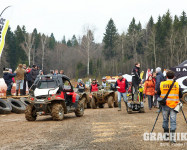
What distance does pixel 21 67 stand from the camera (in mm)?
19359

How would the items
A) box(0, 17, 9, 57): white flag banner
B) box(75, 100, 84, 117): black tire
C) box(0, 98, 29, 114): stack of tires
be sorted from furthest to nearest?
1. box(0, 98, 29, 114): stack of tires
2. box(0, 17, 9, 57): white flag banner
3. box(75, 100, 84, 117): black tire

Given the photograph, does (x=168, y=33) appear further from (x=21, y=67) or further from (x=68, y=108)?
(x=68, y=108)

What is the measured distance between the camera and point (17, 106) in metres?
18.2

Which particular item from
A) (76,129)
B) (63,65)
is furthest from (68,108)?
(63,65)

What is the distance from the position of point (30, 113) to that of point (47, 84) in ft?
4.80

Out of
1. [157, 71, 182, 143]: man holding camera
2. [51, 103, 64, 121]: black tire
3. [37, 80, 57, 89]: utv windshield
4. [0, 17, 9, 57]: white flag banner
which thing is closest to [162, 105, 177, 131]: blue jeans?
[157, 71, 182, 143]: man holding camera

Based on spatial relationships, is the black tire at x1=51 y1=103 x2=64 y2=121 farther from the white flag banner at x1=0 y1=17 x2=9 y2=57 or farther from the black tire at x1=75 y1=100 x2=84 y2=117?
the white flag banner at x1=0 y1=17 x2=9 y2=57

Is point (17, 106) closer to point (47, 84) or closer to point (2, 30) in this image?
point (2, 30)

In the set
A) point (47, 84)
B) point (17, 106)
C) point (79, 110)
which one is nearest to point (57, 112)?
point (47, 84)

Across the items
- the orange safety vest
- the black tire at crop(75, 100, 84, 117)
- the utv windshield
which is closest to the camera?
the orange safety vest

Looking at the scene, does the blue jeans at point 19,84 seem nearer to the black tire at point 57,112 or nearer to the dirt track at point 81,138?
the black tire at point 57,112

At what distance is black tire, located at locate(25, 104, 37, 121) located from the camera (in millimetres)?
12453

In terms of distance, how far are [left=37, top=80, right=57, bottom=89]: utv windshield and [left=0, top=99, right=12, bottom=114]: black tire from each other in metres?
4.53

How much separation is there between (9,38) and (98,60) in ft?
84.7
